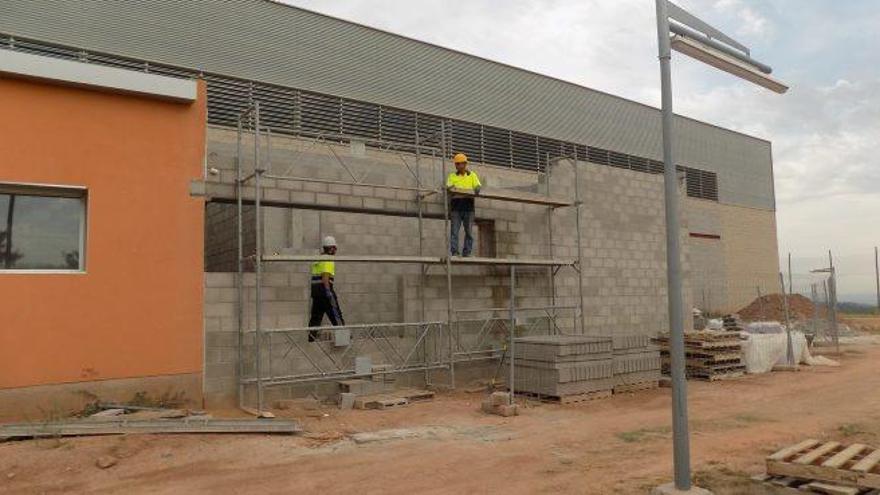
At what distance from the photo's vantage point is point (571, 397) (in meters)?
11.0

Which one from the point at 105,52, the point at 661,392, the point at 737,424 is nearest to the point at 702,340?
the point at 661,392

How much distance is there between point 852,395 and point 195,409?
10641 millimetres

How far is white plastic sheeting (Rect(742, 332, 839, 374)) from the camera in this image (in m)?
14.8

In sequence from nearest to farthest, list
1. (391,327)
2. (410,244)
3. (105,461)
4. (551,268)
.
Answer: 1. (105,461)
2. (391,327)
3. (410,244)
4. (551,268)

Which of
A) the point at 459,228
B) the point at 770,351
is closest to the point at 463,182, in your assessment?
the point at 459,228

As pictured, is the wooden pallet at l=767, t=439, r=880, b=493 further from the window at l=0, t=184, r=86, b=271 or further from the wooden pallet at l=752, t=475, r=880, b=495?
the window at l=0, t=184, r=86, b=271

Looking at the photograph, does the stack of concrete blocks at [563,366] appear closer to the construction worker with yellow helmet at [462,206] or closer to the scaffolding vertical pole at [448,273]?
the scaffolding vertical pole at [448,273]

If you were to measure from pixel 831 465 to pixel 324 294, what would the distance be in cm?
783

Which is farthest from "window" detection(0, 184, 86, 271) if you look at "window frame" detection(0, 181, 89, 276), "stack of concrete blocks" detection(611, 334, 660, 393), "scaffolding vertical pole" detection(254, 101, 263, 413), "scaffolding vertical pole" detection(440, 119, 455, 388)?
"stack of concrete blocks" detection(611, 334, 660, 393)

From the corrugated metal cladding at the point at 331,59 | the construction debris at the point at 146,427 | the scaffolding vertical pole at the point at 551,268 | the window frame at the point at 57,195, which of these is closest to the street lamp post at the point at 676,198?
the construction debris at the point at 146,427

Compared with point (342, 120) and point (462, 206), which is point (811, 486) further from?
point (342, 120)

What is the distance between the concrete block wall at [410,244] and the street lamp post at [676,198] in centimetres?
652

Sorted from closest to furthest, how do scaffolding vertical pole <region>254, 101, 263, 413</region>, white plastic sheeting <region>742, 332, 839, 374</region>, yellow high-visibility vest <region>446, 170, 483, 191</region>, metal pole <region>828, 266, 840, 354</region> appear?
scaffolding vertical pole <region>254, 101, 263, 413</region> < yellow high-visibility vest <region>446, 170, 483, 191</region> < white plastic sheeting <region>742, 332, 839, 374</region> < metal pole <region>828, 266, 840, 354</region>

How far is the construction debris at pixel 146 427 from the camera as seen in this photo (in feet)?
24.3
